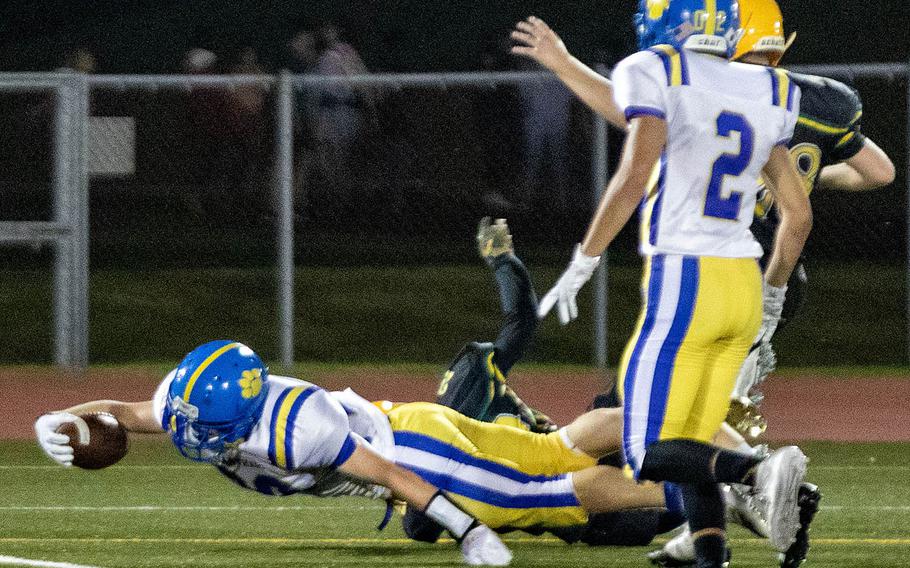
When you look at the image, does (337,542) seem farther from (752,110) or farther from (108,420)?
(752,110)

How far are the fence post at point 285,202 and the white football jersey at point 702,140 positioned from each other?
277 inches

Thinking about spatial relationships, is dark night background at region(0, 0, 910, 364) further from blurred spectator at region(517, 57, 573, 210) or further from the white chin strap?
the white chin strap

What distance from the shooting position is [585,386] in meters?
11.9

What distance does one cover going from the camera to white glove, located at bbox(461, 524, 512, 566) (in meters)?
5.95

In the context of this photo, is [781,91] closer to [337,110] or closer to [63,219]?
[63,219]

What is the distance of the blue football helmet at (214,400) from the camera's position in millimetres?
5836

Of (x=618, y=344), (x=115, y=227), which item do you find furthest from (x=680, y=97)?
(x=115, y=227)

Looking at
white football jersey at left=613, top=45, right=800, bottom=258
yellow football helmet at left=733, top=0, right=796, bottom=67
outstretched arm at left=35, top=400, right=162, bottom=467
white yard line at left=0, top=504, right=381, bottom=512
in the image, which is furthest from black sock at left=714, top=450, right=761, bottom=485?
white yard line at left=0, top=504, right=381, bottom=512

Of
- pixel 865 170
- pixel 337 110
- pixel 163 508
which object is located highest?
pixel 865 170

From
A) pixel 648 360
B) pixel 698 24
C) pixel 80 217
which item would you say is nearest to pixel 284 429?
pixel 648 360

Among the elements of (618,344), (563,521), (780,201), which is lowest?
(618,344)

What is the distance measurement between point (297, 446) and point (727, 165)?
150 centimetres

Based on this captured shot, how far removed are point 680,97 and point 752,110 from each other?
0.23m

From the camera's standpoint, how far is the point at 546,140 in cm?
1430
